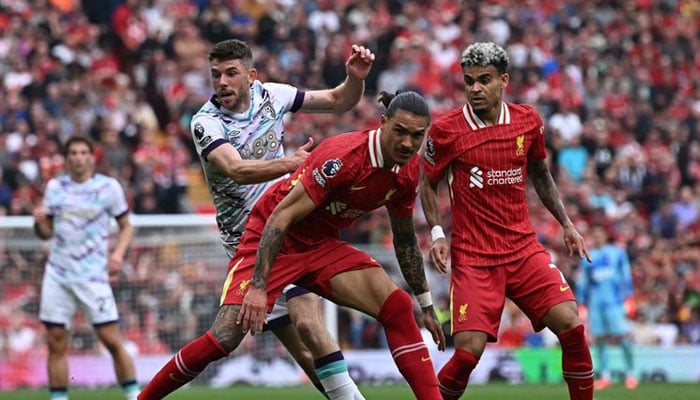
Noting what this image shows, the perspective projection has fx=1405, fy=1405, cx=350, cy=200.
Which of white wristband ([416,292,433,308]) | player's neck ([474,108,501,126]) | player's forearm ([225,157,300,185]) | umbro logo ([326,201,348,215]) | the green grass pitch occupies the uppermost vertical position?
player's neck ([474,108,501,126])

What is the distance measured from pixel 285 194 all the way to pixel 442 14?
17448 mm

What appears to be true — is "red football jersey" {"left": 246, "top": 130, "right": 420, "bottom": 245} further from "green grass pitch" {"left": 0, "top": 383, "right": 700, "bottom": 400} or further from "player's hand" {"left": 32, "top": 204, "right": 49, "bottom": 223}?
"green grass pitch" {"left": 0, "top": 383, "right": 700, "bottom": 400}

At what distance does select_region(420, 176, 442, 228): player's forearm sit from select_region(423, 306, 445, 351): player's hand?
76cm

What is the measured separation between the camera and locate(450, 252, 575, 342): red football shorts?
32.0 ft

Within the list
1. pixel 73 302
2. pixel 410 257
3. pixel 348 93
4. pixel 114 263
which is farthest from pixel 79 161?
pixel 410 257

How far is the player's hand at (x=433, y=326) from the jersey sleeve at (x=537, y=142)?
4.67ft

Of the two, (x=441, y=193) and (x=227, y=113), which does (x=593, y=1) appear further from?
(x=227, y=113)

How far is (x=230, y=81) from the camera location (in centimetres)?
993

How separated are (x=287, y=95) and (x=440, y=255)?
1847 mm

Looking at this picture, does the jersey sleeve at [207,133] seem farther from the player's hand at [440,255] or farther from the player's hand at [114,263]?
Answer: the player's hand at [114,263]

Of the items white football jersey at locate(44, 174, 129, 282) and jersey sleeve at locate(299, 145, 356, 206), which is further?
white football jersey at locate(44, 174, 129, 282)

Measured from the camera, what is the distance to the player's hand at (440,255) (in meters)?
9.64

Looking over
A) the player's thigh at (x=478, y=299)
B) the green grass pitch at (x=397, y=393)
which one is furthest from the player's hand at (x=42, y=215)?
the player's thigh at (x=478, y=299)

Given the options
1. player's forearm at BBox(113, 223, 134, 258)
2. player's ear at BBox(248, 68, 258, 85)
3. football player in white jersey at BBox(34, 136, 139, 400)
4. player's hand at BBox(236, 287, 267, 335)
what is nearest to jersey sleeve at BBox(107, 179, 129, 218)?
football player in white jersey at BBox(34, 136, 139, 400)
